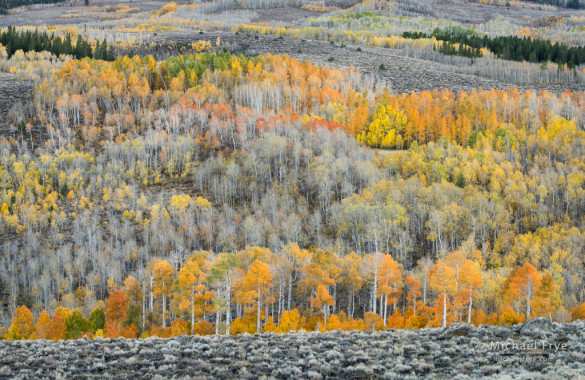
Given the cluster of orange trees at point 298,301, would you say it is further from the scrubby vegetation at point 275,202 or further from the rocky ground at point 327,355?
the rocky ground at point 327,355

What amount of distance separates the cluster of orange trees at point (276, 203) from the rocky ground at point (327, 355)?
20.4 m

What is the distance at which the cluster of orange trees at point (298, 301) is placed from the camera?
174 feet

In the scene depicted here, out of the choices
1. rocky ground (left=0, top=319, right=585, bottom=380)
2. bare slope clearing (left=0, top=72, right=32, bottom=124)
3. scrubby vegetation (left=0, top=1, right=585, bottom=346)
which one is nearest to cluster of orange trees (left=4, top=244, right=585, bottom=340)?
scrubby vegetation (left=0, top=1, right=585, bottom=346)

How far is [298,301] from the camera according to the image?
71562mm

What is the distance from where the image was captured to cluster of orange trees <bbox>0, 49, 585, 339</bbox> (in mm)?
60312

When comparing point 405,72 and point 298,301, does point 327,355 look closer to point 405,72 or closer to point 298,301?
point 298,301

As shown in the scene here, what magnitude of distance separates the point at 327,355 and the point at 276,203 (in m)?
80.8

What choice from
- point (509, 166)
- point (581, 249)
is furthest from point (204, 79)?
point (581, 249)

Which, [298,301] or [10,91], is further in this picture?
[10,91]

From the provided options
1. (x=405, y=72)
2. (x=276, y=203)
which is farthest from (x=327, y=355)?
(x=405, y=72)

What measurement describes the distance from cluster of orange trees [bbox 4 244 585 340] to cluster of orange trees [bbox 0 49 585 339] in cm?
30

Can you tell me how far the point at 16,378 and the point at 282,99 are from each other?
448 feet

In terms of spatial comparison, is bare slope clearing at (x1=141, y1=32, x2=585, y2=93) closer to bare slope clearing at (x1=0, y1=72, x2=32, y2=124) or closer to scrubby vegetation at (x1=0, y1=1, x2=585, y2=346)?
scrubby vegetation at (x1=0, y1=1, x2=585, y2=346)

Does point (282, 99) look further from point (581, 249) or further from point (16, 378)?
point (16, 378)
